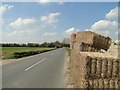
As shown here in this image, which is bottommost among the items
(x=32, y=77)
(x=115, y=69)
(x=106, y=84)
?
(x=32, y=77)

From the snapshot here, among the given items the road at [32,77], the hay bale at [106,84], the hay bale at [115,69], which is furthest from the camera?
the road at [32,77]

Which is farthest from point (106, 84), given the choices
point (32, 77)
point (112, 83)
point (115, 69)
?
point (32, 77)

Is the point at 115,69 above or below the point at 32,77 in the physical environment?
above

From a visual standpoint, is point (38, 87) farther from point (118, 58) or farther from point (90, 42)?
point (118, 58)

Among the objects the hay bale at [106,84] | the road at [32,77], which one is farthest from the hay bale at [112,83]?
the road at [32,77]

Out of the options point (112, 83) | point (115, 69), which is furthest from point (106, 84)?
point (115, 69)

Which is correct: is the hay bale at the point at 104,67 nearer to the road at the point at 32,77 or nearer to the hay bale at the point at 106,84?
the hay bale at the point at 106,84

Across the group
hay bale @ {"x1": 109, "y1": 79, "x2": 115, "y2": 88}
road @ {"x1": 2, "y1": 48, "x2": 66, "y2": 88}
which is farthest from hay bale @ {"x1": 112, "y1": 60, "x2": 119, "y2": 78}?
road @ {"x1": 2, "y1": 48, "x2": 66, "y2": 88}

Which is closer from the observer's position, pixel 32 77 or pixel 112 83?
pixel 112 83

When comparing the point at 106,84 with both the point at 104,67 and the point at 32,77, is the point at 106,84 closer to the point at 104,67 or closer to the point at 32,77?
the point at 104,67

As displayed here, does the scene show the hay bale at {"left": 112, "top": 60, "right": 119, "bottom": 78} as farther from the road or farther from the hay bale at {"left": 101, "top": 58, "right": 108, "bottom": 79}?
the road

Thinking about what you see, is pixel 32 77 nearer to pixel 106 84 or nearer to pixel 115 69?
pixel 106 84

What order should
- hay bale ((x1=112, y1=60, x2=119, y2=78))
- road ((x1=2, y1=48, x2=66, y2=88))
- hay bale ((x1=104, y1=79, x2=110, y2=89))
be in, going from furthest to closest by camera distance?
road ((x1=2, y1=48, x2=66, y2=88)), hay bale ((x1=104, y1=79, x2=110, y2=89)), hay bale ((x1=112, y1=60, x2=119, y2=78))

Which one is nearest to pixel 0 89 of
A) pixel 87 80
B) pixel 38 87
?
pixel 38 87
